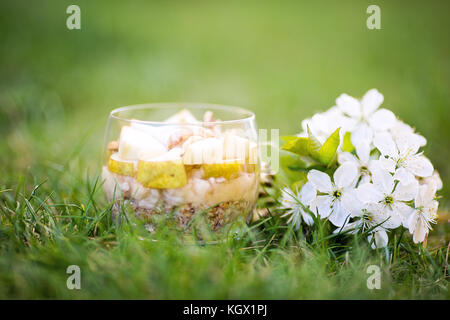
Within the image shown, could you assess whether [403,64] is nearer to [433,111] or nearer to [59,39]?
[433,111]

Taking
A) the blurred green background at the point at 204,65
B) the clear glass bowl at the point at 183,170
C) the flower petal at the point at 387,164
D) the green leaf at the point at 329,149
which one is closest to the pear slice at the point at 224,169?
the clear glass bowl at the point at 183,170

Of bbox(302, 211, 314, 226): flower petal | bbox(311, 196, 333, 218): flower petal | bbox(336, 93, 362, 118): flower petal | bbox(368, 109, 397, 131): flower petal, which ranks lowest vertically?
bbox(302, 211, 314, 226): flower petal

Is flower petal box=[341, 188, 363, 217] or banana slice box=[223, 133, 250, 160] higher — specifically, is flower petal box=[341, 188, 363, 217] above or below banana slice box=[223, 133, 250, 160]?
below

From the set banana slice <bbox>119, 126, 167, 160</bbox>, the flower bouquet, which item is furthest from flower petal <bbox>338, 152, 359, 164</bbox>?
banana slice <bbox>119, 126, 167, 160</bbox>

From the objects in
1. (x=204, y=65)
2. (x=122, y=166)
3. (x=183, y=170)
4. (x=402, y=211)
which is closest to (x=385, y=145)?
(x=402, y=211)

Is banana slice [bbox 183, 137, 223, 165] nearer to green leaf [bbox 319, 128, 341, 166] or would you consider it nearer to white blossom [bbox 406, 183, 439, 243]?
green leaf [bbox 319, 128, 341, 166]
